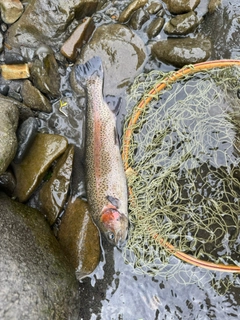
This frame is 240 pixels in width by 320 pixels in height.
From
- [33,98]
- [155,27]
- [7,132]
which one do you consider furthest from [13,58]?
[155,27]

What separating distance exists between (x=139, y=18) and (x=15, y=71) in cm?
139

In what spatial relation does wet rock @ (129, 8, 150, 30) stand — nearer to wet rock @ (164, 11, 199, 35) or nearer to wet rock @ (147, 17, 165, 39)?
wet rock @ (147, 17, 165, 39)

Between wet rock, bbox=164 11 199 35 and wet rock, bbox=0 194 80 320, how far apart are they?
230 cm

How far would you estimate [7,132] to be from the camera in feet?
10.7

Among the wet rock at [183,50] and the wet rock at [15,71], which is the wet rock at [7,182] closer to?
the wet rock at [15,71]

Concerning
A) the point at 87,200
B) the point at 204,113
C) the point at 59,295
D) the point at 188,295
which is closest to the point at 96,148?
the point at 87,200

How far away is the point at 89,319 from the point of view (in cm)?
359

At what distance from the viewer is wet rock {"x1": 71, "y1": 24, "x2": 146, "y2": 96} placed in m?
3.81

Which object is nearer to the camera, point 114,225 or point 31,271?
point 31,271

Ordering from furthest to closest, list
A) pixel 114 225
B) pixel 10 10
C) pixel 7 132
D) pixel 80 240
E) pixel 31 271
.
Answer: pixel 10 10
pixel 80 240
pixel 114 225
pixel 7 132
pixel 31 271

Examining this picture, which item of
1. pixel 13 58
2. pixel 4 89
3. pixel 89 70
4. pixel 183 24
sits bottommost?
pixel 4 89

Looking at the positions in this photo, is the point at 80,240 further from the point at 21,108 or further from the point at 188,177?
the point at 21,108

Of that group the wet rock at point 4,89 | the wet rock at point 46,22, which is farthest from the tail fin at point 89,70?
the wet rock at point 4,89

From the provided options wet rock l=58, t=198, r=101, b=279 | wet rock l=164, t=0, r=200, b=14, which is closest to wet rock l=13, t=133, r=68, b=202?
wet rock l=58, t=198, r=101, b=279
